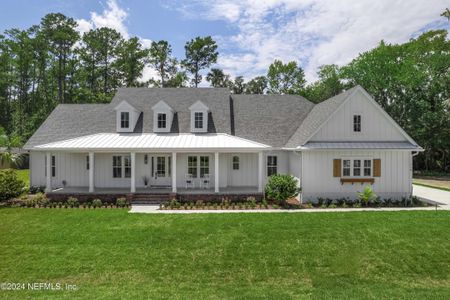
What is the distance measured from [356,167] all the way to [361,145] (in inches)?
53.2

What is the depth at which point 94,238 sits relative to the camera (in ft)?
34.5

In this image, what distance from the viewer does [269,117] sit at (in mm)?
22500

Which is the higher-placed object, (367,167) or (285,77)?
(285,77)

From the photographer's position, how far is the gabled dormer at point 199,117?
20.3 meters

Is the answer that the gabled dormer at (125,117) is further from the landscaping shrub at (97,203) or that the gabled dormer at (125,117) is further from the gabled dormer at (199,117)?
the landscaping shrub at (97,203)

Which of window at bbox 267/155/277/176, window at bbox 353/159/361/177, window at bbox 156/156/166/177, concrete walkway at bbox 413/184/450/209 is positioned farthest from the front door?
concrete walkway at bbox 413/184/450/209

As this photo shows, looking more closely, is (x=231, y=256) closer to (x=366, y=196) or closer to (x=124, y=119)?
(x=366, y=196)

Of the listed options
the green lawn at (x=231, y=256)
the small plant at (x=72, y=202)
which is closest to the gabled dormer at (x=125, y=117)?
the small plant at (x=72, y=202)

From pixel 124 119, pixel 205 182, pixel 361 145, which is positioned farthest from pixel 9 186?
pixel 361 145

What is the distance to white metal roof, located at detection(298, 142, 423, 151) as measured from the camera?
53.5 ft

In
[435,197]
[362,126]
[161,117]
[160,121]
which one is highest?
[161,117]

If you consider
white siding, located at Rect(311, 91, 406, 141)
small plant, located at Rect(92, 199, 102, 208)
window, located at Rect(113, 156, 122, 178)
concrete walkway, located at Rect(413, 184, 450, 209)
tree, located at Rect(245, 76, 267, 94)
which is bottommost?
concrete walkway, located at Rect(413, 184, 450, 209)

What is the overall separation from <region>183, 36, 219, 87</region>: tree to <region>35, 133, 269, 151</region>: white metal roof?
2880 cm

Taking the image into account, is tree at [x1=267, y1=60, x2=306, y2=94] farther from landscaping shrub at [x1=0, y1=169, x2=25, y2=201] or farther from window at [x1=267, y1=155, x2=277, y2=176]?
landscaping shrub at [x1=0, y1=169, x2=25, y2=201]
